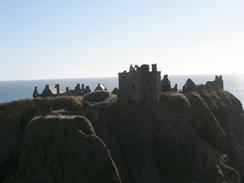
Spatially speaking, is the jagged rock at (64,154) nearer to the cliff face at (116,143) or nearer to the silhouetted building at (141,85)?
the cliff face at (116,143)

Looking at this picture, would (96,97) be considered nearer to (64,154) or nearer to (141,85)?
(141,85)

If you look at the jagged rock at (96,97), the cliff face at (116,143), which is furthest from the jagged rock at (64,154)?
the jagged rock at (96,97)

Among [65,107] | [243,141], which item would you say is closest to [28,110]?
[65,107]

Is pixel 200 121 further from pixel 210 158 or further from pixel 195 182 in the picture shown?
pixel 195 182

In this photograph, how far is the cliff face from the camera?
58250 millimetres

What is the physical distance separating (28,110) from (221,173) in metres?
32.1

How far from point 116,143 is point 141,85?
43.4 ft

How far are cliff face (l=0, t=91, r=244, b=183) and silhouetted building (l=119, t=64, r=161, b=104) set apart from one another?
189 centimetres

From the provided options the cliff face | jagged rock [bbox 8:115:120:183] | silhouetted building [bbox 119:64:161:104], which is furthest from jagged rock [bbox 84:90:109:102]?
jagged rock [bbox 8:115:120:183]

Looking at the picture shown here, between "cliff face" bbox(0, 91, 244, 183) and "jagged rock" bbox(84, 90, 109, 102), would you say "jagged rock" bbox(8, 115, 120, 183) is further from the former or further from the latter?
"jagged rock" bbox(84, 90, 109, 102)

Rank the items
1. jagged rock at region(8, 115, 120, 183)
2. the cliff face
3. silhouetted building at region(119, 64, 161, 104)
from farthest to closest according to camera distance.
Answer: silhouetted building at region(119, 64, 161, 104), the cliff face, jagged rock at region(8, 115, 120, 183)

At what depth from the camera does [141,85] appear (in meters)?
79.4

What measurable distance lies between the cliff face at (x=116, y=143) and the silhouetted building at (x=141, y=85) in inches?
74.5

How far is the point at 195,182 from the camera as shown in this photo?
233ft
